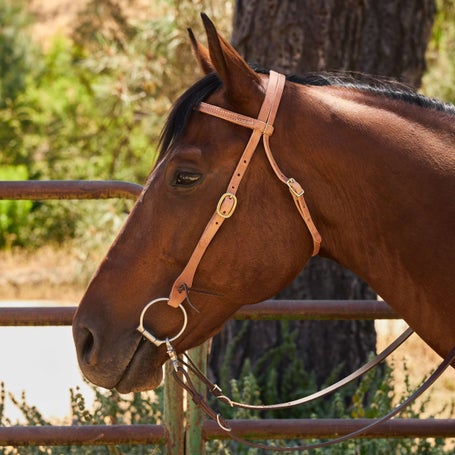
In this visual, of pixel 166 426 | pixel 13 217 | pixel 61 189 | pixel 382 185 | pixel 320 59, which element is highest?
pixel 320 59

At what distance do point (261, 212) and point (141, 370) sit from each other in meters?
0.56

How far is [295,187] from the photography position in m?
2.39

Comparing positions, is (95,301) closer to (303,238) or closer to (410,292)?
(303,238)

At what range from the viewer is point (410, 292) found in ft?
8.03

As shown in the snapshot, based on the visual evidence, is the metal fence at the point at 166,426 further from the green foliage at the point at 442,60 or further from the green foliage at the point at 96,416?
the green foliage at the point at 442,60

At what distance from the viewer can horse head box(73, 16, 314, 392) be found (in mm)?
2414

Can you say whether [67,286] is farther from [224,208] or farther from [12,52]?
[224,208]

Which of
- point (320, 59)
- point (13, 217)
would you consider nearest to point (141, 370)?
point (320, 59)

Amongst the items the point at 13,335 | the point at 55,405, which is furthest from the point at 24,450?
the point at 13,335

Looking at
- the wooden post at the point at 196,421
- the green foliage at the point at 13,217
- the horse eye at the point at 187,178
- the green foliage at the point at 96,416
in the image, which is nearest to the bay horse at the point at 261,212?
the horse eye at the point at 187,178

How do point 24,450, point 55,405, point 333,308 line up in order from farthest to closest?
point 55,405 < point 24,450 < point 333,308

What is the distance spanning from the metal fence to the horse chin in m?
0.63

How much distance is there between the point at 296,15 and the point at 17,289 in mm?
7985

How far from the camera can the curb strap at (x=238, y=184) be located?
2395 mm
